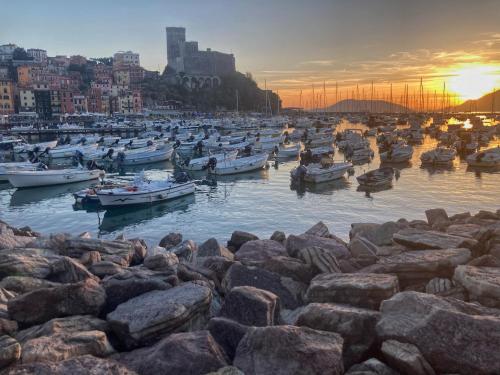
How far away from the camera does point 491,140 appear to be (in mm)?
79188

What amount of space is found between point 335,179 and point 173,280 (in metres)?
35.5

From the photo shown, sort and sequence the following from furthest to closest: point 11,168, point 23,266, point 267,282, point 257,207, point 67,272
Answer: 1. point 11,168
2. point 257,207
3. point 23,266
4. point 67,272
5. point 267,282

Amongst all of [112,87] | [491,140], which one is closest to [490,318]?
[491,140]

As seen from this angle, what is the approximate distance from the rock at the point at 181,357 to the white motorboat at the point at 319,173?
3491 centimetres

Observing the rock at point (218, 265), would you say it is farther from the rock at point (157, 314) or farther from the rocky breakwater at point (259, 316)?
the rock at point (157, 314)

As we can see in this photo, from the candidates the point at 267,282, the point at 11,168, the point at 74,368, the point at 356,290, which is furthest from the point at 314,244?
the point at 11,168

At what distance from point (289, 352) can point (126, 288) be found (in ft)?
12.0

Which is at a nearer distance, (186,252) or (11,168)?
(186,252)

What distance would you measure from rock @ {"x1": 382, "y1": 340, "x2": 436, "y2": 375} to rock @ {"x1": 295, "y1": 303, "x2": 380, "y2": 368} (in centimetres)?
48

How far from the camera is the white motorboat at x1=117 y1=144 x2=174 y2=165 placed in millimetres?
57162

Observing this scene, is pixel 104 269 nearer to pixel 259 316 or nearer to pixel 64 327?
pixel 64 327

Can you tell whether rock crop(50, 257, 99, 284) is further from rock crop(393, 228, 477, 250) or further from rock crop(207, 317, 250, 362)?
rock crop(393, 228, 477, 250)

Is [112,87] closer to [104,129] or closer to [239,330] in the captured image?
[104,129]

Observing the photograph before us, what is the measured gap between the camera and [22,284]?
8984mm
